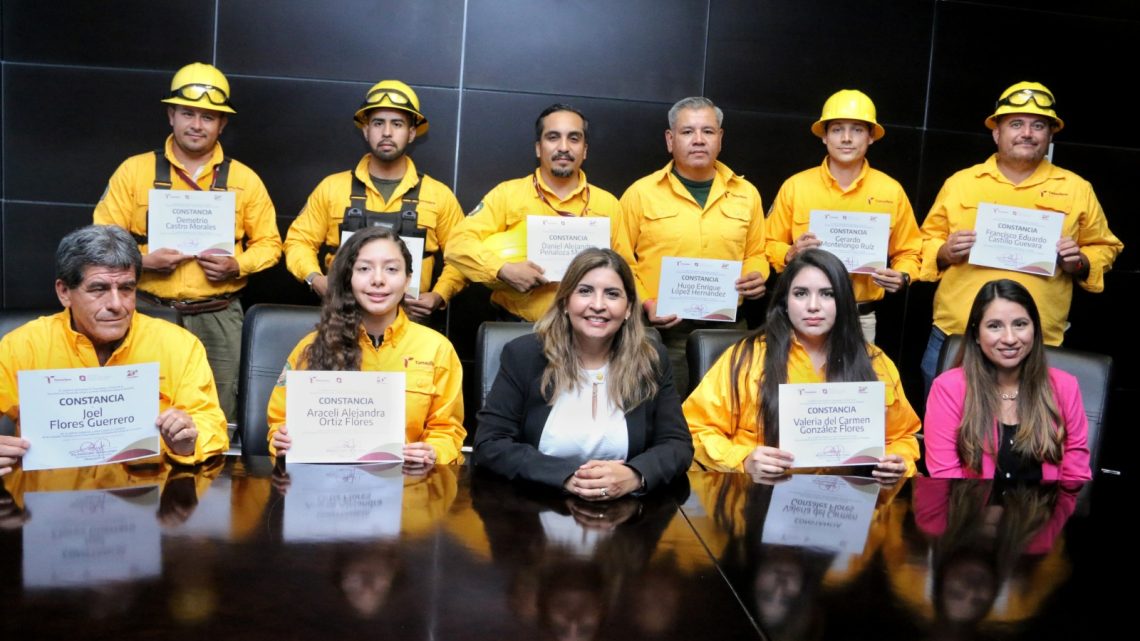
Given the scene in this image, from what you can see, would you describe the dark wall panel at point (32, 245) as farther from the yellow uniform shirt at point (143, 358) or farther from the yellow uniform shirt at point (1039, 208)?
the yellow uniform shirt at point (1039, 208)

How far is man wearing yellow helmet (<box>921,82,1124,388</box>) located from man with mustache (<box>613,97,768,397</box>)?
0.78 m

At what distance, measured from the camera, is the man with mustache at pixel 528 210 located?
411 cm

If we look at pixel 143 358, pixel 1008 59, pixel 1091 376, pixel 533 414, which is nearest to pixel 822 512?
pixel 533 414

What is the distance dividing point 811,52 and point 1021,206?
149 centimetres

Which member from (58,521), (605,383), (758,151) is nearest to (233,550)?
(58,521)

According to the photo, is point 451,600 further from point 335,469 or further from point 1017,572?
point 1017,572

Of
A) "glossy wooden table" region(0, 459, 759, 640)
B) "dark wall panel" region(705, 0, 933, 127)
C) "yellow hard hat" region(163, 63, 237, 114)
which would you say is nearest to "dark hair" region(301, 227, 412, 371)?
"glossy wooden table" region(0, 459, 759, 640)

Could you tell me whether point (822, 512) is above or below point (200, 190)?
below

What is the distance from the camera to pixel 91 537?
177 cm

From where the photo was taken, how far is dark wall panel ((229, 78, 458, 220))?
5.08 meters

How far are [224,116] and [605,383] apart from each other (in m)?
2.55

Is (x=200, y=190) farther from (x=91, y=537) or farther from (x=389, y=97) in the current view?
(x=91, y=537)

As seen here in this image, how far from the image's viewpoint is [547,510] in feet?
6.88

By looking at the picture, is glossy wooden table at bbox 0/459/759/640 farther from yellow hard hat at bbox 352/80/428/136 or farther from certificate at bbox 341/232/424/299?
yellow hard hat at bbox 352/80/428/136
